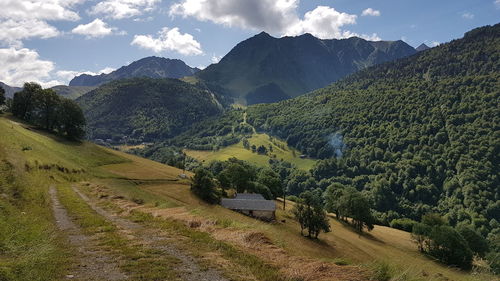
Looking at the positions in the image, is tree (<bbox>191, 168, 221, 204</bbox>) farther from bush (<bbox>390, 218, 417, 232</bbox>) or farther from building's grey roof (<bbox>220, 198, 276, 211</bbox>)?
bush (<bbox>390, 218, 417, 232</bbox>)

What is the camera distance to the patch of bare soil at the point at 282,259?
16125 mm

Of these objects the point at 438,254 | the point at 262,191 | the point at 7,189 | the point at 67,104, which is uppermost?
the point at 67,104

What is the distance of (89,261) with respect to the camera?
658 inches

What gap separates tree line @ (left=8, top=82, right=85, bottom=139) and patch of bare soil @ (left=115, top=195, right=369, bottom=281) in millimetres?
104667

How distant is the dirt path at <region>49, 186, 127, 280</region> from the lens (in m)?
14.5

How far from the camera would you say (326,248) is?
65.8 m

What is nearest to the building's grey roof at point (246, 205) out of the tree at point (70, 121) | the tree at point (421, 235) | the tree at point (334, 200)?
the tree at point (334, 200)

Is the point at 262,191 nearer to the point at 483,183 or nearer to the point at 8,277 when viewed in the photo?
the point at 8,277

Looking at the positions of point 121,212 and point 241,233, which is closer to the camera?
point 241,233

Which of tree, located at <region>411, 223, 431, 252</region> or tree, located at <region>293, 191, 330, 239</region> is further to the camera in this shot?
tree, located at <region>411, 223, 431, 252</region>

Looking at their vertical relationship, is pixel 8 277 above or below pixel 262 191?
above

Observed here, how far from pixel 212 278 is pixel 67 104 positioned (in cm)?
12115

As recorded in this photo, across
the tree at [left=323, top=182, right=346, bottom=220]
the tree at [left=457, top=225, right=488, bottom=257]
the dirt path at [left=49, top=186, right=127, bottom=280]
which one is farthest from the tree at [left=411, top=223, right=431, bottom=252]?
the dirt path at [left=49, top=186, right=127, bottom=280]

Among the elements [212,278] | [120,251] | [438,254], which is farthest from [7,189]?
[438,254]
